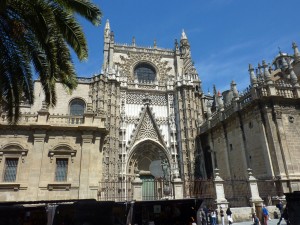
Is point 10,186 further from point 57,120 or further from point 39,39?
point 39,39

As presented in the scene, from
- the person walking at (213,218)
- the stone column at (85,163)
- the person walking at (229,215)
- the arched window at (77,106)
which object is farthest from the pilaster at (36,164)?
the arched window at (77,106)

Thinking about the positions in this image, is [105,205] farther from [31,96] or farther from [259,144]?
[259,144]

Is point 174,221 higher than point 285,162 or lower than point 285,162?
lower

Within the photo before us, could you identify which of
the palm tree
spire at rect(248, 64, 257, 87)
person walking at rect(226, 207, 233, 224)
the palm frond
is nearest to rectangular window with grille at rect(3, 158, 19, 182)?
the palm tree

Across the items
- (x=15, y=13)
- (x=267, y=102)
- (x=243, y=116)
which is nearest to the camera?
(x=15, y=13)

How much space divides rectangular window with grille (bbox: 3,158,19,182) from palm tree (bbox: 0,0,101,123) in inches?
252

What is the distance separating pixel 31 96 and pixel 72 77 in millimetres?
1811

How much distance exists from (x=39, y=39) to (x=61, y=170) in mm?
8928

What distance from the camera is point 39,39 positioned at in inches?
279

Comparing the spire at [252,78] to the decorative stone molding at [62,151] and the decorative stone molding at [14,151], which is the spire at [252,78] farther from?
the decorative stone molding at [14,151]

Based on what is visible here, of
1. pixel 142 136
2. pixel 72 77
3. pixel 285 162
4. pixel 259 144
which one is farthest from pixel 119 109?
pixel 72 77

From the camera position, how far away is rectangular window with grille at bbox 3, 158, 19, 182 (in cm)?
1350

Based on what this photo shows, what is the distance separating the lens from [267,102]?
57.7 feet

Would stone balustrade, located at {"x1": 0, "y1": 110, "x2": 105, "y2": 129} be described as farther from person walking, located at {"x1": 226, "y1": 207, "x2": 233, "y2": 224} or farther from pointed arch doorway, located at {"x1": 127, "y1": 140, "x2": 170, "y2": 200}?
pointed arch doorway, located at {"x1": 127, "y1": 140, "x2": 170, "y2": 200}
